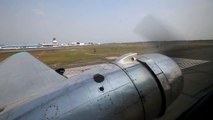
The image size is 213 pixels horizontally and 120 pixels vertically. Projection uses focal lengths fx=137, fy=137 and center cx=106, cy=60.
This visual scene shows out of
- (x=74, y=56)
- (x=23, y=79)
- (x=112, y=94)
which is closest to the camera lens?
(x=112, y=94)

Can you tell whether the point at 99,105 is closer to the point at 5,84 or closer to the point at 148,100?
the point at 148,100

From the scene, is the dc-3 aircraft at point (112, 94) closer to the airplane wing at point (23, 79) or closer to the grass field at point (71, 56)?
the airplane wing at point (23, 79)

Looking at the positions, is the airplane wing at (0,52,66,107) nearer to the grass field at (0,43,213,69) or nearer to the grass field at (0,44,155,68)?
the grass field at (0,43,213,69)

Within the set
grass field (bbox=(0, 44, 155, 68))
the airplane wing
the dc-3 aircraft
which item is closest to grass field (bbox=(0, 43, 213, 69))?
grass field (bbox=(0, 44, 155, 68))

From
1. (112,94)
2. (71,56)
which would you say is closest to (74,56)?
(71,56)

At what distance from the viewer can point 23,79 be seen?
4.42 meters

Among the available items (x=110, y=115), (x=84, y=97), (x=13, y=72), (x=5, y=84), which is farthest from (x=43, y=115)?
(x=13, y=72)

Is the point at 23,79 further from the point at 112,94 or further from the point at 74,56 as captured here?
the point at 74,56

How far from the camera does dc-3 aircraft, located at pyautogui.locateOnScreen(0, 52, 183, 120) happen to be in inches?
68.4

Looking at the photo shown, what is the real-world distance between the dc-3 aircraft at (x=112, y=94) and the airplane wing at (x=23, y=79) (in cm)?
132

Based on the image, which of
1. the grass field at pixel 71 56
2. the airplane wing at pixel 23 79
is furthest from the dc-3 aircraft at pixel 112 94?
the grass field at pixel 71 56

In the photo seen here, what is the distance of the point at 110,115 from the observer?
5.95 feet

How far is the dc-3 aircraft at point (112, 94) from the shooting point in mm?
1736

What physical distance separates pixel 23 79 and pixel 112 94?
373 cm
